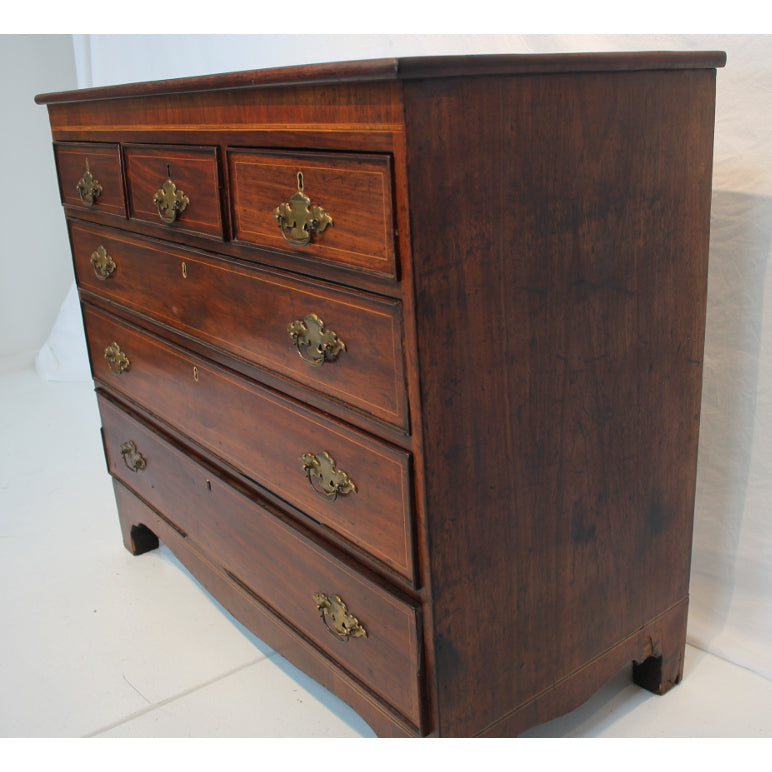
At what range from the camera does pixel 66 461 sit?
126 inches

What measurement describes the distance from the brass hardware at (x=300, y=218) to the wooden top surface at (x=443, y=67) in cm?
16

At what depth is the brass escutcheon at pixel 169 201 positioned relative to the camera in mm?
1696

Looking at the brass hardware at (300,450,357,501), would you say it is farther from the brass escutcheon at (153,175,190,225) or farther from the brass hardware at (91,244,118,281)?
the brass hardware at (91,244,118,281)

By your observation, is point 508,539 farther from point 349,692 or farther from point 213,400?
point 213,400

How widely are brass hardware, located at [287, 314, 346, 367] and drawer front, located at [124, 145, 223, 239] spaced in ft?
0.91

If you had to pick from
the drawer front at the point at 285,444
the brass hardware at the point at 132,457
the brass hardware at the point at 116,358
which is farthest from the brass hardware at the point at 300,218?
the brass hardware at the point at 132,457

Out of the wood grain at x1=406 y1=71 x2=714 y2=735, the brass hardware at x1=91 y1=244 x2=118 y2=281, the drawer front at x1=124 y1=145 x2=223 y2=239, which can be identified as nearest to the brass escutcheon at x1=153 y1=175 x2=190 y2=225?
the drawer front at x1=124 y1=145 x2=223 y2=239

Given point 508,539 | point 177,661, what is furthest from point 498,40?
point 177,661

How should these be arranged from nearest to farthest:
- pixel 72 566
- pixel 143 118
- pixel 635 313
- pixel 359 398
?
pixel 359 398, pixel 635 313, pixel 143 118, pixel 72 566

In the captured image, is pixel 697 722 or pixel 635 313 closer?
pixel 635 313

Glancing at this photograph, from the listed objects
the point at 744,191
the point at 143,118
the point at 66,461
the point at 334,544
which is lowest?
the point at 66,461

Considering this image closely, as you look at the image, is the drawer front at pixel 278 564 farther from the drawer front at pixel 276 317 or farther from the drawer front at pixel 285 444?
the drawer front at pixel 276 317

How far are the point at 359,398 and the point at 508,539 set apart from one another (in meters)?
0.34

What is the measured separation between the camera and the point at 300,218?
1.36 m
